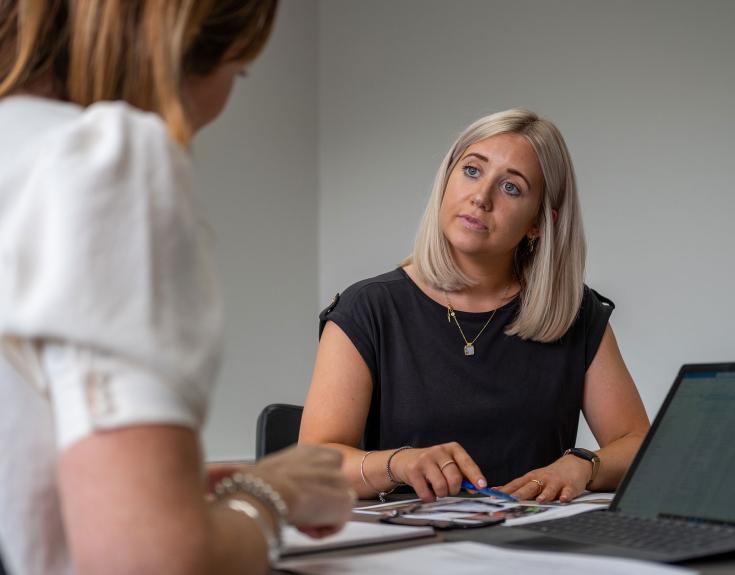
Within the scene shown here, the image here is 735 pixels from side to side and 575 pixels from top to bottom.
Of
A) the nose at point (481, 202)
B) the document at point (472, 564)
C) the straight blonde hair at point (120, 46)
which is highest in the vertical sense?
the straight blonde hair at point (120, 46)

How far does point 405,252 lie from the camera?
13.9 feet

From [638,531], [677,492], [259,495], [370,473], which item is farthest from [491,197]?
[259,495]

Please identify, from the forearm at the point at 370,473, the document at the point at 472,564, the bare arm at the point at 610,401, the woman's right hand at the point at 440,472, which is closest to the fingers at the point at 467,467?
the woman's right hand at the point at 440,472

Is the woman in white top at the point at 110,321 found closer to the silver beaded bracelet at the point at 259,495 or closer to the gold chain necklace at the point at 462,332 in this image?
the silver beaded bracelet at the point at 259,495

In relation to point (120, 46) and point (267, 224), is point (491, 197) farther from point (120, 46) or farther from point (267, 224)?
point (267, 224)

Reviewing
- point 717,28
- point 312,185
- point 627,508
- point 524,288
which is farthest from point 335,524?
point 312,185

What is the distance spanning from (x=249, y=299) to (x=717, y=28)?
2.37 metres

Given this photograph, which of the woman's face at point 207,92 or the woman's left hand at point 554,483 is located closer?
the woman's face at point 207,92

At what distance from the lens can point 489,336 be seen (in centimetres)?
200

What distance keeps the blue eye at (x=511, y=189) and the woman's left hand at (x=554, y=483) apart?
70cm

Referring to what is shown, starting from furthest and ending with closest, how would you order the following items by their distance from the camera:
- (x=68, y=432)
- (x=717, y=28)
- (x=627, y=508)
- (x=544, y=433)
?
(x=717, y=28) < (x=544, y=433) < (x=627, y=508) < (x=68, y=432)

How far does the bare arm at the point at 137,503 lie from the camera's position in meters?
0.55

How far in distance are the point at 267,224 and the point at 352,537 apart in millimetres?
3545

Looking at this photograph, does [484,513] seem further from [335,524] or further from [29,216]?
[29,216]
